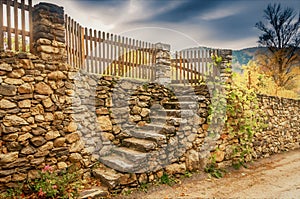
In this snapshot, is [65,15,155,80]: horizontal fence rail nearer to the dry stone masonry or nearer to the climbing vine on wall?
the dry stone masonry

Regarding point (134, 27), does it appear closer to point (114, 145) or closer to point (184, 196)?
point (114, 145)

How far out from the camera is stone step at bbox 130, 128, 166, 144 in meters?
4.75

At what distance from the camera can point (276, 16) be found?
54.0ft

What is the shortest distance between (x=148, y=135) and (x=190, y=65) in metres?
3.31

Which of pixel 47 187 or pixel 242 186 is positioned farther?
pixel 242 186

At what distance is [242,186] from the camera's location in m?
4.88

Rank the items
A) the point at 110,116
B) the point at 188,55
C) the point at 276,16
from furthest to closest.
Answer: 1. the point at 276,16
2. the point at 188,55
3. the point at 110,116

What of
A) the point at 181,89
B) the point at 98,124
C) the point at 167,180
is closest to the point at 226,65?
the point at 181,89

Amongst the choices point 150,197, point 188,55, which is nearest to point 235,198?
point 150,197

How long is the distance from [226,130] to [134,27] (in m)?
3.86

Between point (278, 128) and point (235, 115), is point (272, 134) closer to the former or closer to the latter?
point (278, 128)

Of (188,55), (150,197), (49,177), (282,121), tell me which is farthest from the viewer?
(282,121)

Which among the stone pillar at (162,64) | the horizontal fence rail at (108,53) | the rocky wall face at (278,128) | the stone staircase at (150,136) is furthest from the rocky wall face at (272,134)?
the horizontal fence rail at (108,53)

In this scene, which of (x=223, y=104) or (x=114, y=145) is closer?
(x=114, y=145)
